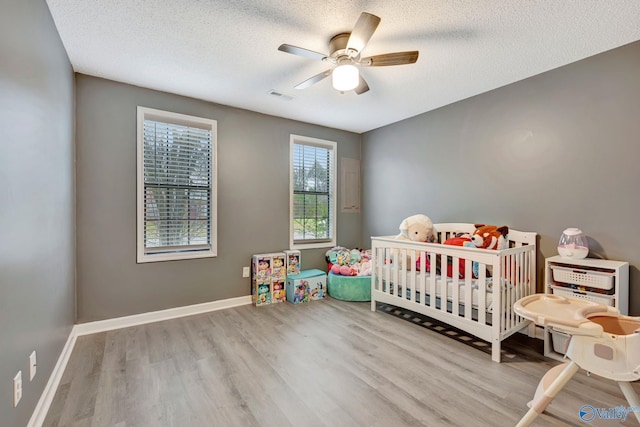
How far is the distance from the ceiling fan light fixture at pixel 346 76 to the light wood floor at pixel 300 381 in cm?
205

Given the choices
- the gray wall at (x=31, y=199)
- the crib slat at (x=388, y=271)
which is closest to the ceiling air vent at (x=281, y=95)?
the gray wall at (x=31, y=199)

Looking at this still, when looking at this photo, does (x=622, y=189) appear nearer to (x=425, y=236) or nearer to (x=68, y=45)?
(x=425, y=236)

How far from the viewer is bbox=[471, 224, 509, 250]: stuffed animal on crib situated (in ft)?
8.14

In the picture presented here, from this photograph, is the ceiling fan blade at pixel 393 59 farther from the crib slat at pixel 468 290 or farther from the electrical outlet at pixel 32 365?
the electrical outlet at pixel 32 365

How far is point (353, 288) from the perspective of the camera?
11.6 feet

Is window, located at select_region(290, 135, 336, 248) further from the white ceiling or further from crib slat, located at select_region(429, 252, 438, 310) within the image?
crib slat, located at select_region(429, 252, 438, 310)

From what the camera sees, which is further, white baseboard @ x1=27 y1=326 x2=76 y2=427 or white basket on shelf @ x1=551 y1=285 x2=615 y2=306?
white basket on shelf @ x1=551 y1=285 x2=615 y2=306

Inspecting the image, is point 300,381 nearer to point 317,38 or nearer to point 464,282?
point 464,282

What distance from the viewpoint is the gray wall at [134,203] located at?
2613 mm

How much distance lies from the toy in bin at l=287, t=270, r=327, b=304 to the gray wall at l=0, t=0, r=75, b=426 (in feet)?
6.85

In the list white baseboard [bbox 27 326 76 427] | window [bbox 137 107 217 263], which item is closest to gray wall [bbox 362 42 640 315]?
window [bbox 137 107 217 263]

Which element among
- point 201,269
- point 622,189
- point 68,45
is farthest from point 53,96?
point 622,189

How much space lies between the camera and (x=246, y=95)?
305 cm

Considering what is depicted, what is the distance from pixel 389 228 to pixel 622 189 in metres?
2.37
